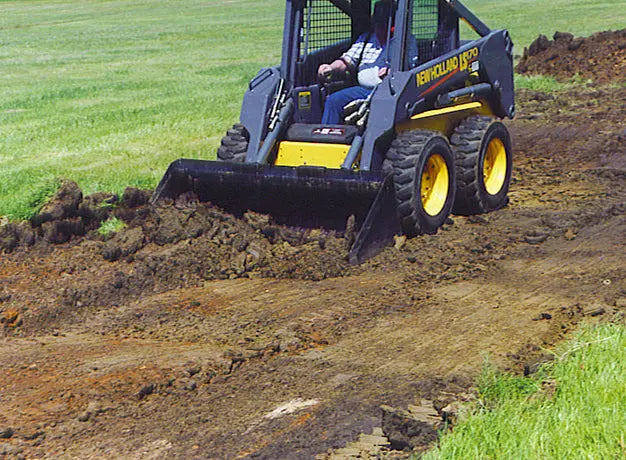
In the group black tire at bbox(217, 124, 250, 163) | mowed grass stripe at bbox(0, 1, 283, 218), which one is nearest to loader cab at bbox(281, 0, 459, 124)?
black tire at bbox(217, 124, 250, 163)

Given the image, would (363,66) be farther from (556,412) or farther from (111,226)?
(556,412)

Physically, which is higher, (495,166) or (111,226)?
(495,166)

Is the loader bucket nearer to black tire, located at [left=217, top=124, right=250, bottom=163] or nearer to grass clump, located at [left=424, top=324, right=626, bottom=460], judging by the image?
black tire, located at [left=217, top=124, right=250, bottom=163]

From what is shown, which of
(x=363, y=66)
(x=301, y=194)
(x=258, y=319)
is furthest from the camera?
(x=363, y=66)

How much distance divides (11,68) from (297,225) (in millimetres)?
16397

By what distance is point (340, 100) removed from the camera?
8.17 meters

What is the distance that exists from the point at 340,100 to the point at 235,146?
105 cm

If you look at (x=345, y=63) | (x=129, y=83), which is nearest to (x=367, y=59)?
(x=345, y=63)

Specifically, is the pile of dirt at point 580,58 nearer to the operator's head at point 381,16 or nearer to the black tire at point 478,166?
the black tire at point 478,166

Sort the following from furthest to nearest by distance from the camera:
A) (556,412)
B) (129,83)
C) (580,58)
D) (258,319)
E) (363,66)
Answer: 1. (129,83)
2. (580,58)
3. (363,66)
4. (258,319)
5. (556,412)

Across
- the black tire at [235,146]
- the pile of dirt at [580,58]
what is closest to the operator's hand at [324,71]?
the black tire at [235,146]

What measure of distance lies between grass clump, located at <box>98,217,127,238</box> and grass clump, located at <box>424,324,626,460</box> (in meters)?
4.13

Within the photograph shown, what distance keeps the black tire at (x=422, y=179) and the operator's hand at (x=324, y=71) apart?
49.3 inches

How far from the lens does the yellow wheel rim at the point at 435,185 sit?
775cm
